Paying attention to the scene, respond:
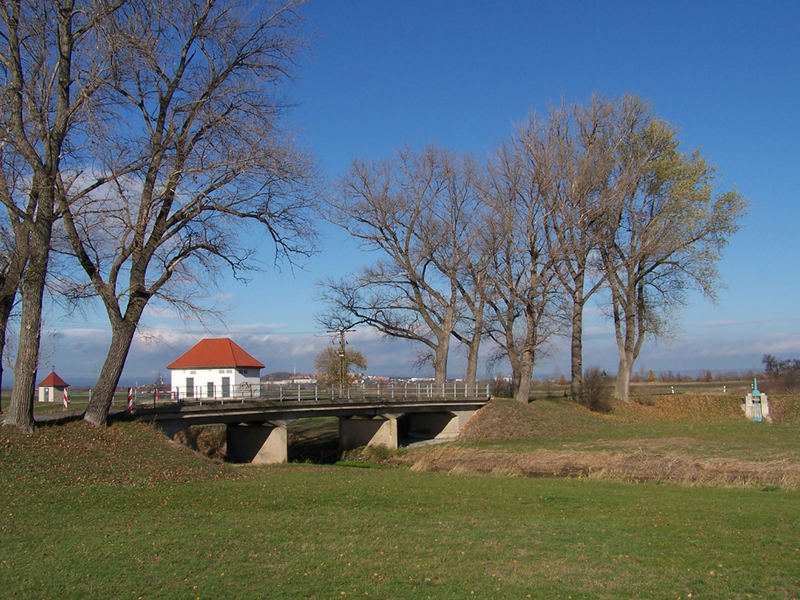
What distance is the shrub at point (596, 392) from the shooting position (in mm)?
41188

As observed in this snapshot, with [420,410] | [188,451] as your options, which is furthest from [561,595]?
[420,410]

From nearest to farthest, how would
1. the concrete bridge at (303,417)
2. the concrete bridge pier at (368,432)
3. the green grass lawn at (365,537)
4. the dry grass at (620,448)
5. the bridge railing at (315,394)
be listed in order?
the green grass lawn at (365,537) < the dry grass at (620,448) < the concrete bridge at (303,417) < the bridge railing at (315,394) < the concrete bridge pier at (368,432)

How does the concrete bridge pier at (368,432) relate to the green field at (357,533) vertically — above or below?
below

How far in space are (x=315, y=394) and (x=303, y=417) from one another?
4.84 feet

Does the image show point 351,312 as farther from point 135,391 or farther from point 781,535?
point 781,535

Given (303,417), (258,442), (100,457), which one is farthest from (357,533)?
(303,417)

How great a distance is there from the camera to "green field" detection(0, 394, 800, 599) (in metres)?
8.41

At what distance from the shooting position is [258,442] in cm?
3053

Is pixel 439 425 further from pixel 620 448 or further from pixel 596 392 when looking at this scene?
pixel 620 448

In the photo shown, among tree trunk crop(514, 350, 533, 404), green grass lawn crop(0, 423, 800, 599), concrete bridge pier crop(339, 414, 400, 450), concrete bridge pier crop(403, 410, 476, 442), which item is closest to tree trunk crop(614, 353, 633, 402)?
tree trunk crop(514, 350, 533, 404)

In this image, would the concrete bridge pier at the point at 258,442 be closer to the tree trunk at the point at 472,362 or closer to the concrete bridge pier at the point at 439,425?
the concrete bridge pier at the point at 439,425

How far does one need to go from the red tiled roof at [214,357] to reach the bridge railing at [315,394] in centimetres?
351

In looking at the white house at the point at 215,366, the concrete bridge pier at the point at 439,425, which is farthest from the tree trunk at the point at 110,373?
the white house at the point at 215,366

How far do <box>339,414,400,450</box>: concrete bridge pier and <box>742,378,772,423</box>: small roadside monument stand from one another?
21.1 metres
